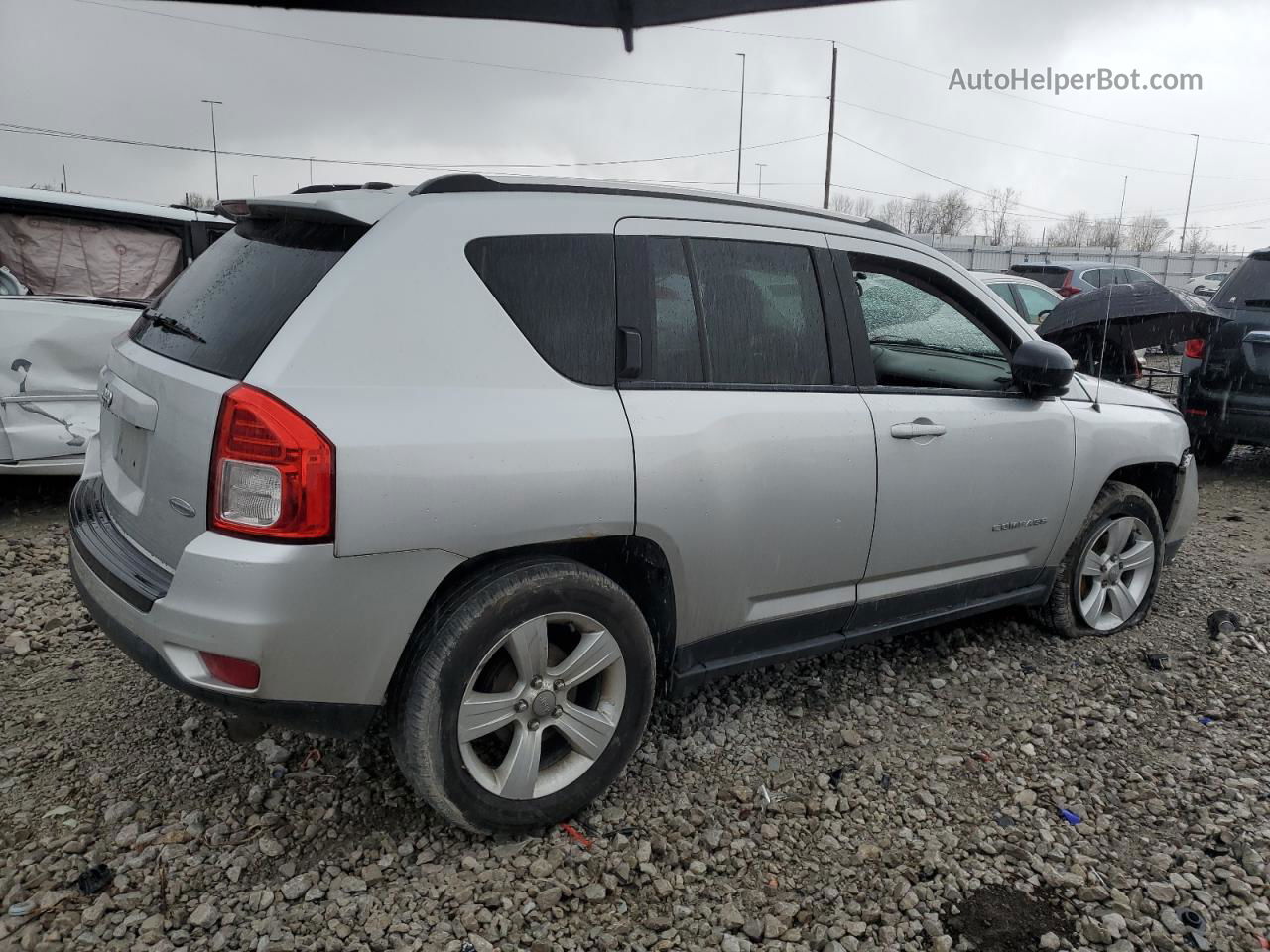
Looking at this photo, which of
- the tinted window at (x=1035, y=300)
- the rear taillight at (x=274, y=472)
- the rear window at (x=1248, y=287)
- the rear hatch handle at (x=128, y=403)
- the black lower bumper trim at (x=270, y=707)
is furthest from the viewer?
the tinted window at (x=1035, y=300)

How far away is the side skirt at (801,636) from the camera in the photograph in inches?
116

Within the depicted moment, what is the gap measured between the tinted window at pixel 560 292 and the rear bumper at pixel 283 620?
0.66 m

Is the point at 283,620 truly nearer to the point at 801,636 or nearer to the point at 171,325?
the point at 171,325

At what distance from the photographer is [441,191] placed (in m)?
2.54

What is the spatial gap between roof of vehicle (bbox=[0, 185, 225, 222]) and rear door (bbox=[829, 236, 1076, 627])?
14.3ft

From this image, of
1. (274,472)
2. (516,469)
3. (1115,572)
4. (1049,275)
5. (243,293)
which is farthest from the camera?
(1049,275)

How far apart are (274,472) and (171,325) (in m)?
0.89

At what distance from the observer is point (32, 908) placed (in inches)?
91.7

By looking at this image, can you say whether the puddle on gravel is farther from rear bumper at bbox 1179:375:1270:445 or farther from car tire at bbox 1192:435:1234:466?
car tire at bbox 1192:435:1234:466

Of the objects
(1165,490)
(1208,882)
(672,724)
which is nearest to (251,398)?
(672,724)

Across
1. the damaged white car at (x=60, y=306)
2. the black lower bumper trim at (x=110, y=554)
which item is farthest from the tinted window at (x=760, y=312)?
the damaged white car at (x=60, y=306)

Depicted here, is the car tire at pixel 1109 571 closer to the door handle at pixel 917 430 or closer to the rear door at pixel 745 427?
the door handle at pixel 917 430

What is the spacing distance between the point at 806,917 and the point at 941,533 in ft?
4.88

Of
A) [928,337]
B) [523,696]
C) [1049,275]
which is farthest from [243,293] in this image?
[1049,275]
